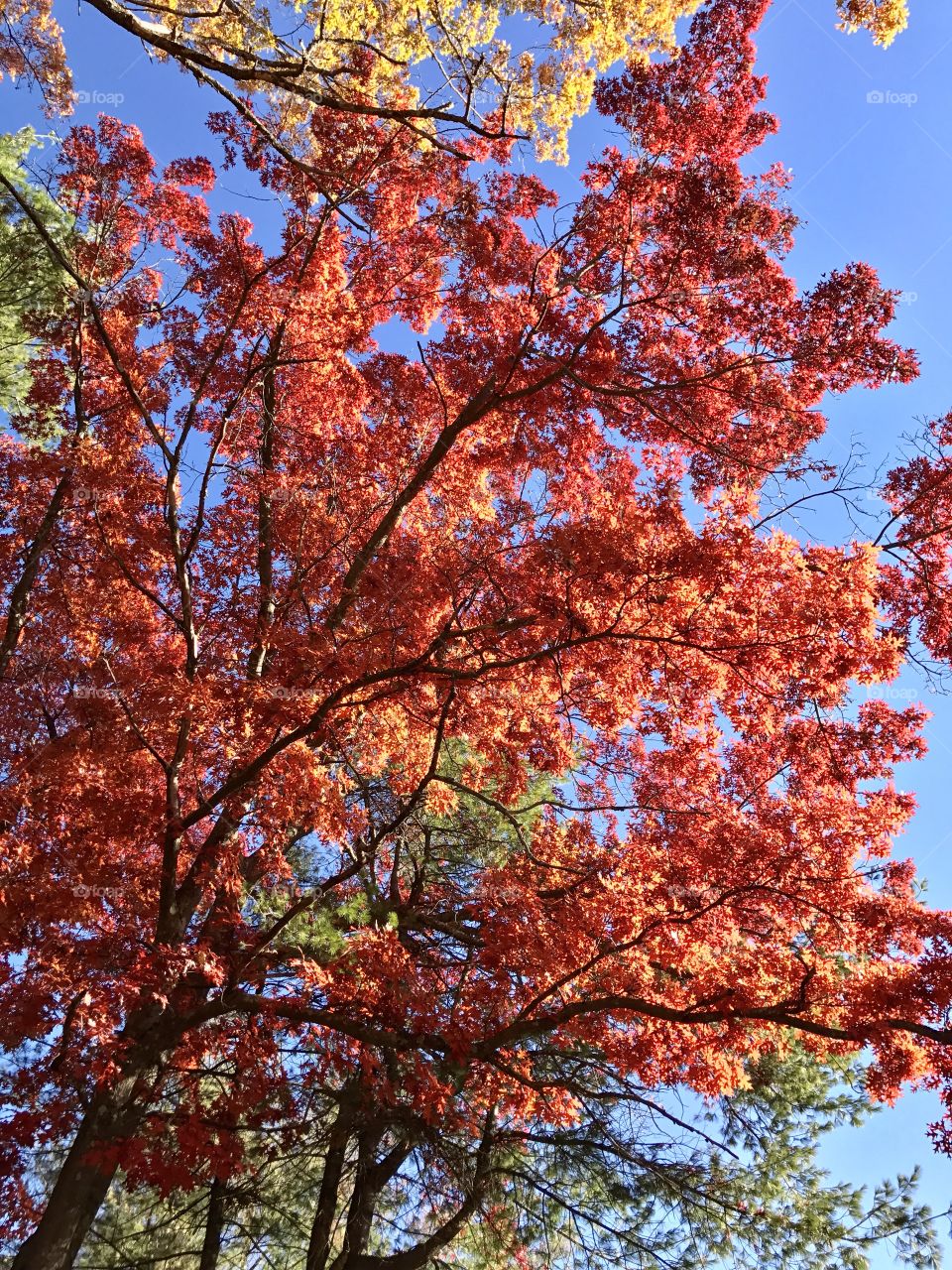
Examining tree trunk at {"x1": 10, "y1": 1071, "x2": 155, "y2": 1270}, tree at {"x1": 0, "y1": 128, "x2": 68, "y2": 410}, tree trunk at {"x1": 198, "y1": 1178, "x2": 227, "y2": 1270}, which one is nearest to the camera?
tree trunk at {"x1": 10, "y1": 1071, "x2": 155, "y2": 1270}

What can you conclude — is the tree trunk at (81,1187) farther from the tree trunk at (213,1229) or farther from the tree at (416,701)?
the tree trunk at (213,1229)

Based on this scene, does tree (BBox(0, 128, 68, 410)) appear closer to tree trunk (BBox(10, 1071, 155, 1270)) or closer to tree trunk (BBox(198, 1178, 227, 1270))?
tree trunk (BBox(10, 1071, 155, 1270))

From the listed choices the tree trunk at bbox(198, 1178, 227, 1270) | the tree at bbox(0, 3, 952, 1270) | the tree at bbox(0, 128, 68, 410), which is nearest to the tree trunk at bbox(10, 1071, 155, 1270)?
the tree at bbox(0, 3, 952, 1270)

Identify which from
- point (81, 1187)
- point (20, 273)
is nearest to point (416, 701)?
point (81, 1187)

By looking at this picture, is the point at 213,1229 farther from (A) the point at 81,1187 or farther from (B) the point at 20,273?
(B) the point at 20,273

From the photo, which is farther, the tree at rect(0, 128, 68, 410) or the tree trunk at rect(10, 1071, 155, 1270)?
the tree at rect(0, 128, 68, 410)

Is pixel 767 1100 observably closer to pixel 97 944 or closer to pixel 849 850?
pixel 849 850

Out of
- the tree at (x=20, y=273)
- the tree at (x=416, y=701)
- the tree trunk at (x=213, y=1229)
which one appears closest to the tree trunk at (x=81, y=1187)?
the tree at (x=416, y=701)

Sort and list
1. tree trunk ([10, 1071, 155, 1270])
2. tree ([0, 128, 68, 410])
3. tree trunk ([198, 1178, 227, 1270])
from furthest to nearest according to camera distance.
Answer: tree ([0, 128, 68, 410]) → tree trunk ([198, 1178, 227, 1270]) → tree trunk ([10, 1071, 155, 1270])

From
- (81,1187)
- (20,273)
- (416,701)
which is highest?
(20,273)

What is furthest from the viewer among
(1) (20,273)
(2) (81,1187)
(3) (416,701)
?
(1) (20,273)

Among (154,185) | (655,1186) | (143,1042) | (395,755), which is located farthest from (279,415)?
(655,1186)

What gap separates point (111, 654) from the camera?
972 cm

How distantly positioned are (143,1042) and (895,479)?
8937 mm
